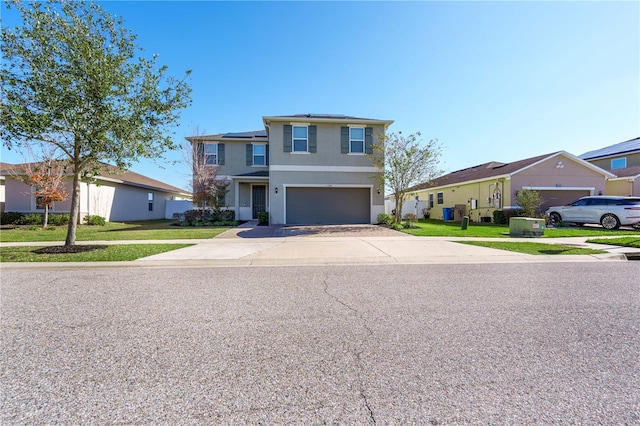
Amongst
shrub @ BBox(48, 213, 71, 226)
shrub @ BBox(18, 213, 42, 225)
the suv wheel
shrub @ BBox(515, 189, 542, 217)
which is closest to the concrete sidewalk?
the suv wheel

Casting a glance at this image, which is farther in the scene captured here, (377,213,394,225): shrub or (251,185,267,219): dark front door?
(251,185,267,219): dark front door

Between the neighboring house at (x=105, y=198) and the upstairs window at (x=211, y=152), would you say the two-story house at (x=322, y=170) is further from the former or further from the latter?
the neighboring house at (x=105, y=198)

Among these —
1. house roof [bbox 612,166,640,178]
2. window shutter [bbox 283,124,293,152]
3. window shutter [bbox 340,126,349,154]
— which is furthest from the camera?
house roof [bbox 612,166,640,178]

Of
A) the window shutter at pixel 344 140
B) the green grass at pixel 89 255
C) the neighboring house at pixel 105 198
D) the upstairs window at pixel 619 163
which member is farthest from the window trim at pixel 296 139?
the upstairs window at pixel 619 163

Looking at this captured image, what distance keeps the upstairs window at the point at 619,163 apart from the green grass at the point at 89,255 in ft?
121

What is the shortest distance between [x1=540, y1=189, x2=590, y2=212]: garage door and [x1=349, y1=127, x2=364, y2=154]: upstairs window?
13152 mm

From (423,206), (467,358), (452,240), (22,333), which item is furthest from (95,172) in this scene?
(423,206)

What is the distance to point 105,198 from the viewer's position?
68.6 feet

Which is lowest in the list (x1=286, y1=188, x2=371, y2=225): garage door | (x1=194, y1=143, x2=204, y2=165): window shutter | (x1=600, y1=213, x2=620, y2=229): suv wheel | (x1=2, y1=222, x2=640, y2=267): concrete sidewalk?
(x1=2, y1=222, x2=640, y2=267): concrete sidewalk

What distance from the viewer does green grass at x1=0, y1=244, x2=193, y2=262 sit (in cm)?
816

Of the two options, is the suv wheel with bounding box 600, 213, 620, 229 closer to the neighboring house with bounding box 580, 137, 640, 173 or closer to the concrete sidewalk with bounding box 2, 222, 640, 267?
the concrete sidewalk with bounding box 2, 222, 640, 267

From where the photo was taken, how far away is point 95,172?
9.70 m

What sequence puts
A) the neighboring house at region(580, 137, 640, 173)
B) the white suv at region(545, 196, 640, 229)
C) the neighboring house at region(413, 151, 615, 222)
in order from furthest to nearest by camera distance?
the neighboring house at region(580, 137, 640, 173)
the neighboring house at region(413, 151, 615, 222)
the white suv at region(545, 196, 640, 229)

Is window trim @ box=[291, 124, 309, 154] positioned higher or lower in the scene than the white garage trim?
higher
